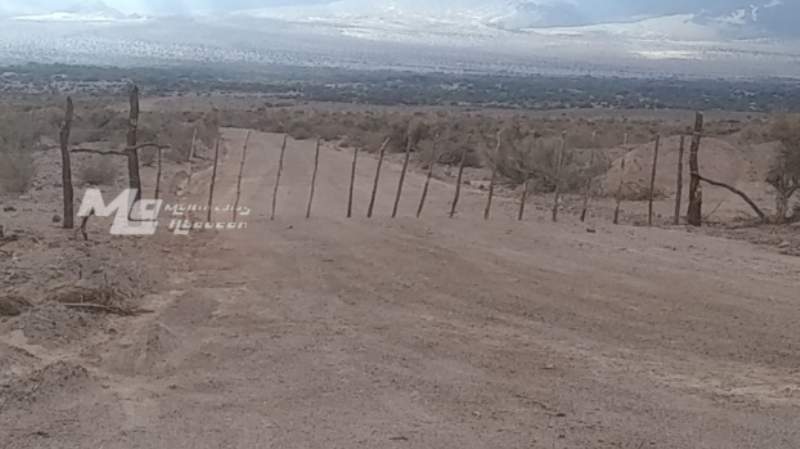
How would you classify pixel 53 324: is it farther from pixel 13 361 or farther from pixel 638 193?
pixel 638 193

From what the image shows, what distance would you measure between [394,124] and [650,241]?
3790 centimetres

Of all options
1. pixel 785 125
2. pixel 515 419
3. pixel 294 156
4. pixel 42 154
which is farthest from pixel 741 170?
pixel 515 419

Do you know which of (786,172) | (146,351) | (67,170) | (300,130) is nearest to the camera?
(146,351)

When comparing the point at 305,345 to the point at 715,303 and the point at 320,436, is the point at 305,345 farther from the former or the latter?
the point at 715,303

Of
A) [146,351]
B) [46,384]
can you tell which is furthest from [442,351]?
[46,384]

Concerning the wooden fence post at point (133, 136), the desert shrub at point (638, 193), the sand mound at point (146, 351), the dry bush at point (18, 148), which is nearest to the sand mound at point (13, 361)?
the sand mound at point (146, 351)

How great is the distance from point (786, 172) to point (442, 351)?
18.4m

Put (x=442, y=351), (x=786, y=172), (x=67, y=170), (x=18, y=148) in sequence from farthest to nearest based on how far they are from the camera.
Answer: (x=18, y=148) → (x=786, y=172) → (x=67, y=170) → (x=442, y=351)

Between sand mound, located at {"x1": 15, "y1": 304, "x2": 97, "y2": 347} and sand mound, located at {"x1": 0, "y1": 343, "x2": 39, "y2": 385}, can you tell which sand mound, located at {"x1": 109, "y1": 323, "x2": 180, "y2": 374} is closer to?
sand mound, located at {"x1": 15, "y1": 304, "x2": 97, "y2": 347}

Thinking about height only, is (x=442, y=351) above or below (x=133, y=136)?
below

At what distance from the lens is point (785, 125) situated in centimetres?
3161

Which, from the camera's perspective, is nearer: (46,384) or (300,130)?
(46,384)

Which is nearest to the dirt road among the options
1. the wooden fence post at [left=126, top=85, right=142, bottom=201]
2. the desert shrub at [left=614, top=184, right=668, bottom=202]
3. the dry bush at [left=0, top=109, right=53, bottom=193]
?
the wooden fence post at [left=126, top=85, right=142, bottom=201]

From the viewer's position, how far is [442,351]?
12.4 m
